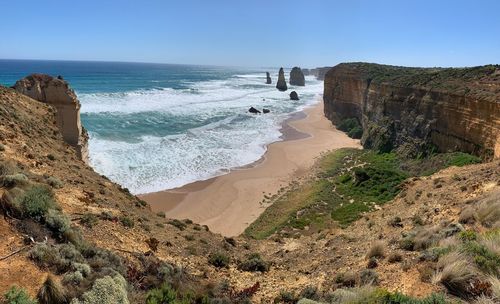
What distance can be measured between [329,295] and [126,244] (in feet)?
19.7

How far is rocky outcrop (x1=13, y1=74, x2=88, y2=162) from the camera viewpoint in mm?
21969

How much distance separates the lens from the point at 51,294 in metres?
6.57

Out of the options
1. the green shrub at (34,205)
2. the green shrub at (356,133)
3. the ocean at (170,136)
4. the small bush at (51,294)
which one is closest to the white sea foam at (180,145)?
the ocean at (170,136)

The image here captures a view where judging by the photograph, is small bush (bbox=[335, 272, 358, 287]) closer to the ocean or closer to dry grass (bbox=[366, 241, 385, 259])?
dry grass (bbox=[366, 241, 385, 259])

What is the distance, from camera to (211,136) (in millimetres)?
45812

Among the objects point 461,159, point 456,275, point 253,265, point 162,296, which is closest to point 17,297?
point 162,296

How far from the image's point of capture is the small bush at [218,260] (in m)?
12.4

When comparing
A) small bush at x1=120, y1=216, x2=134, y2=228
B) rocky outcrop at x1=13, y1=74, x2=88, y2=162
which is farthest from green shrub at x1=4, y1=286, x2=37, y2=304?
rocky outcrop at x1=13, y1=74, x2=88, y2=162

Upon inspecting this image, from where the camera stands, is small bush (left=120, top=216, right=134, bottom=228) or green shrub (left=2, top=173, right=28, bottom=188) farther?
small bush (left=120, top=216, right=134, bottom=228)

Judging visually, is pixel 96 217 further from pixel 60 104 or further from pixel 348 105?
pixel 348 105

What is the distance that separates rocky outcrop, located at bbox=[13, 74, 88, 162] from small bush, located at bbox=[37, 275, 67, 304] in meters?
17.2

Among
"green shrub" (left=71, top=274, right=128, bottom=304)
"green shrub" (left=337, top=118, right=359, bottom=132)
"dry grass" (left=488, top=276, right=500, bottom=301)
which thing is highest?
"dry grass" (left=488, top=276, right=500, bottom=301)

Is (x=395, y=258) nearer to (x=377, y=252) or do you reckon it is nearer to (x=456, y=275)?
(x=377, y=252)

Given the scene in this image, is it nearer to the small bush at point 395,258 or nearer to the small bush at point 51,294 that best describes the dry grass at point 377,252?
the small bush at point 395,258
